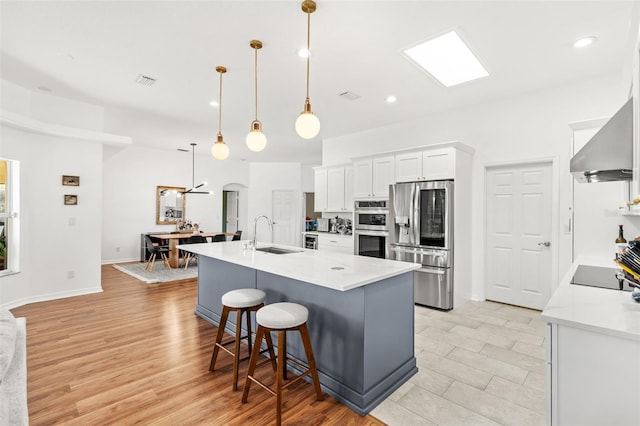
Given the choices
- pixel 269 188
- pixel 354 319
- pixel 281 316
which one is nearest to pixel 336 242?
pixel 354 319

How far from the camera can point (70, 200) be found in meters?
4.62

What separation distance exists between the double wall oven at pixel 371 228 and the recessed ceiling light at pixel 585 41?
278 centimetres

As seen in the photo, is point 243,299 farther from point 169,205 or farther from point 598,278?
point 169,205

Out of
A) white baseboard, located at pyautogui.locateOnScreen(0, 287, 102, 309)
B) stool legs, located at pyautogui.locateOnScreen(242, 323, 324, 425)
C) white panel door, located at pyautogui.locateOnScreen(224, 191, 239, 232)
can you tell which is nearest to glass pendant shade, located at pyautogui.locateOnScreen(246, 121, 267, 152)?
stool legs, located at pyautogui.locateOnScreen(242, 323, 324, 425)

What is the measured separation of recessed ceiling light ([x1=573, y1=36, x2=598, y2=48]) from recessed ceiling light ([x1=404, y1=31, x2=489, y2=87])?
2.56 ft

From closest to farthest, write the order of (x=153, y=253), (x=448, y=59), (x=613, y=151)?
(x=613, y=151)
(x=448, y=59)
(x=153, y=253)

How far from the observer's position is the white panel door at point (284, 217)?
31.7 feet

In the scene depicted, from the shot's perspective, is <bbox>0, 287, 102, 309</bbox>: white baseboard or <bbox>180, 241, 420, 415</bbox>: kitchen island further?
<bbox>0, 287, 102, 309</bbox>: white baseboard

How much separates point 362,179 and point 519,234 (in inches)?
95.3

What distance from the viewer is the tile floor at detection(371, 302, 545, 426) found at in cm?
201

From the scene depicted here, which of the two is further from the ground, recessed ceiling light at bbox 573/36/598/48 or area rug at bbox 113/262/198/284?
recessed ceiling light at bbox 573/36/598/48

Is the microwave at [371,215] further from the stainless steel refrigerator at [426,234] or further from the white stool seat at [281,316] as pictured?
the white stool seat at [281,316]

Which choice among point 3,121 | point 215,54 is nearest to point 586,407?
point 215,54

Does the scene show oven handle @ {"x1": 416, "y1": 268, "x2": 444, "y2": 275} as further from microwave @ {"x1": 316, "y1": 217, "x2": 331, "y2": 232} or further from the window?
the window
